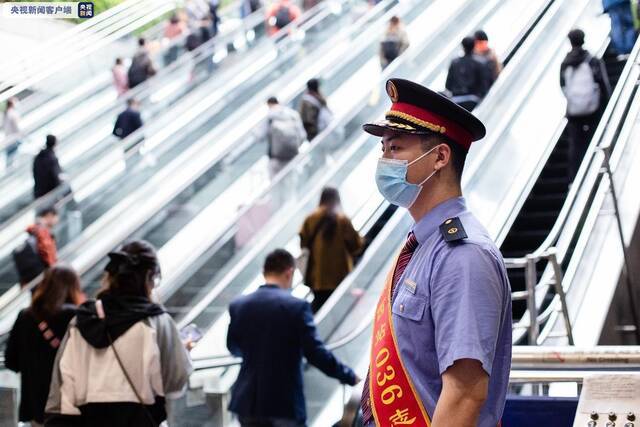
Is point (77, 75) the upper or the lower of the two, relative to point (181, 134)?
upper

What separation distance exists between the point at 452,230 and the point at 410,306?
0.20 m

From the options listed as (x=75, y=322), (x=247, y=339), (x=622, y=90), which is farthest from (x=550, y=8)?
(x=75, y=322)

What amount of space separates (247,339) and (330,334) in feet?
8.76

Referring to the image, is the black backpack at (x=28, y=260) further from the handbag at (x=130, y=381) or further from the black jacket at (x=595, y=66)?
the handbag at (x=130, y=381)

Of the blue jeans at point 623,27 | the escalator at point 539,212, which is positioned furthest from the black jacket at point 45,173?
the blue jeans at point 623,27

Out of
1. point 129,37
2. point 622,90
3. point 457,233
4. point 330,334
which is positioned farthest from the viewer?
point 129,37

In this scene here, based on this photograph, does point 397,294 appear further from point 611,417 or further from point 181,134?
point 181,134

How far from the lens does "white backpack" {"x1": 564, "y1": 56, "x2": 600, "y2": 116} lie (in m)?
10.2

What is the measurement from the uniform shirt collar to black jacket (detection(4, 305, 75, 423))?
10.6 feet

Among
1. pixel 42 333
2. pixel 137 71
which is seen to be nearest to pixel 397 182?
pixel 42 333

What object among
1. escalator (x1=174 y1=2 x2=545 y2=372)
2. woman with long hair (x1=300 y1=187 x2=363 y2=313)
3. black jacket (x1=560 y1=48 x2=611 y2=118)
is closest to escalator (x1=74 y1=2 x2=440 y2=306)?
escalator (x1=174 y1=2 x2=545 y2=372)

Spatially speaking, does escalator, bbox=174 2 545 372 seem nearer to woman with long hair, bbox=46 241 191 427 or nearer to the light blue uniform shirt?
woman with long hair, bbox=46 241 191 427

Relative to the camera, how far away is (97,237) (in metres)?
11.4

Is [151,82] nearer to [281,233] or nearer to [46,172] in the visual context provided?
[46,172]
